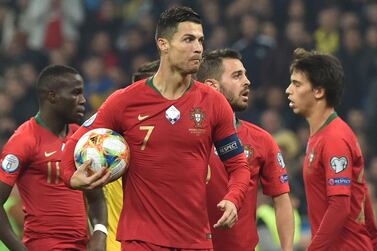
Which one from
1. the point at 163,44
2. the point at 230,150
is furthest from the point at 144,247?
the point at 163,44

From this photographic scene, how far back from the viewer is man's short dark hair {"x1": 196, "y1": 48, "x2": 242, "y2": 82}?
8.05 metres

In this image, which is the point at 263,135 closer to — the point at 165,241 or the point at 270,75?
the point at 165,241

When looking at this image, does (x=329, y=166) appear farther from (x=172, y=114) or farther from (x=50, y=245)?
(x=50, y=245)

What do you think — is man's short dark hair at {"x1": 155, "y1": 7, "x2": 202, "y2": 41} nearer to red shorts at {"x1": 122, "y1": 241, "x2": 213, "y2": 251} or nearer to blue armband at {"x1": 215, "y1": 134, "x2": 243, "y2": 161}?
blue armband at {"x1": 215, "y1": 134, "x2": 243, "y2": 161}

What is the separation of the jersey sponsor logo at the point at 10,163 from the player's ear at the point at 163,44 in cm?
142

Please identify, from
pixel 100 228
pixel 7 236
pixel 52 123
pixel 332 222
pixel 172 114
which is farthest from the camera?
pixel 52 123

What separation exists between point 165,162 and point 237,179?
45 cm

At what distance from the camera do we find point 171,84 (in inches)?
274

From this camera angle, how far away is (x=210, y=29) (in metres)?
Answer: 16.9

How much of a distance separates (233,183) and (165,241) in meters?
0.53

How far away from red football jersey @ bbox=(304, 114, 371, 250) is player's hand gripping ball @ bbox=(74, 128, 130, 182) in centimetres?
145

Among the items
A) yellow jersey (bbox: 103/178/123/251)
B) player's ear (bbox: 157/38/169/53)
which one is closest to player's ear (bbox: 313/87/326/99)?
player's ear (bbox: 157/38/169/53)

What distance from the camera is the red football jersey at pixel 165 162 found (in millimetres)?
6793

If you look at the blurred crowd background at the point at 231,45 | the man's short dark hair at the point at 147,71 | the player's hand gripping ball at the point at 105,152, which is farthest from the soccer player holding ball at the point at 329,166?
the blurred crowd background at the point at 231,45
